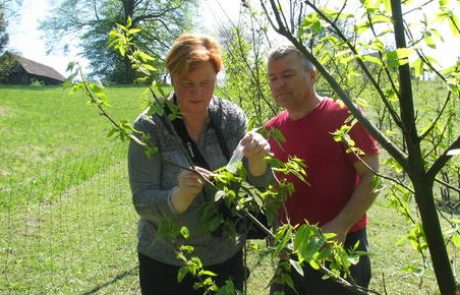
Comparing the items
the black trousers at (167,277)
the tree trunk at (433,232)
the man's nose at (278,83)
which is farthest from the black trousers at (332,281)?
the tree trunk at (433,232)

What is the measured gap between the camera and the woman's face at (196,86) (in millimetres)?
2031

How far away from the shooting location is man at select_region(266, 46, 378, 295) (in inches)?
97.0

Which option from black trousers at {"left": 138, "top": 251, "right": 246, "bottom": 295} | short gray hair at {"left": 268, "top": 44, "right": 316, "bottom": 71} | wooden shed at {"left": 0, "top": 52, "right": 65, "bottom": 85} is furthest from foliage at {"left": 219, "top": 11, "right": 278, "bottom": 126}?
wooden shed at {"left": 0, "top": 52, "right": 65, "bottom": 85}

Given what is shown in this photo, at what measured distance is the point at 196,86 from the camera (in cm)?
205

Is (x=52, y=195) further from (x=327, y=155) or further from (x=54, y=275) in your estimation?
(x=327, y=155)

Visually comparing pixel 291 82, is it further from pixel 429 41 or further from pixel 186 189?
pixel 429 41

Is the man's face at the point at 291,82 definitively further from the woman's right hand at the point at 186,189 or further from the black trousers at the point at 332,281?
the woman's right hand at the point at 186,189

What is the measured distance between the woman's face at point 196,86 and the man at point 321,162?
631mm

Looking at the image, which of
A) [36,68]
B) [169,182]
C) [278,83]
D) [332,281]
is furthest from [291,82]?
[36,68]

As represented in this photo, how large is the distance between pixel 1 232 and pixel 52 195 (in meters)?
1.75

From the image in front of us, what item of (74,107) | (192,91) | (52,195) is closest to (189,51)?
(192,91)

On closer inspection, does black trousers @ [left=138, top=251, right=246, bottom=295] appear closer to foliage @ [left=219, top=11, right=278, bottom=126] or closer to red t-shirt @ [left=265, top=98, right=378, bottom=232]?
red t-shirt @ [left=265, top=98, right=378, bottom=232]

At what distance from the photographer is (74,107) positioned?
23.8 metres

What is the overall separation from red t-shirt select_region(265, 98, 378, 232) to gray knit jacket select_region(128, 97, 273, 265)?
279 millimetres
